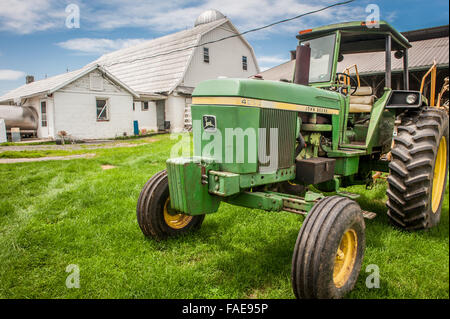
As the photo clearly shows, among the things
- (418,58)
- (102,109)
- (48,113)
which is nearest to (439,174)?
(418,58)

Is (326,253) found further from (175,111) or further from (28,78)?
(28,78)

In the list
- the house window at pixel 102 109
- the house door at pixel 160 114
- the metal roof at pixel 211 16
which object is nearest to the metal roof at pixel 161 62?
the house door at pixel 160 114

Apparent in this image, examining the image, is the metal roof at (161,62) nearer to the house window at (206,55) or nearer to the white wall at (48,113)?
the house window at (206,55)

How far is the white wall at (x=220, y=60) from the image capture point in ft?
65.1

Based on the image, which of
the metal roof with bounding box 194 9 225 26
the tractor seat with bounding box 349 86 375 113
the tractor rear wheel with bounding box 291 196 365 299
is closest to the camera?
the tractor rear wheel with bounding box 291 196 365 299

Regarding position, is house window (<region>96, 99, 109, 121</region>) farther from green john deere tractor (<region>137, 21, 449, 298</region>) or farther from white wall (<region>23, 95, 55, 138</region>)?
green john deere tractor (<region>137, 21, 449, 298</region>)

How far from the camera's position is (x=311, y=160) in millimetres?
3381

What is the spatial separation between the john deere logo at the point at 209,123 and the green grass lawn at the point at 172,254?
4.31 ft

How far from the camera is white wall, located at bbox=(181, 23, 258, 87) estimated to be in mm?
19844

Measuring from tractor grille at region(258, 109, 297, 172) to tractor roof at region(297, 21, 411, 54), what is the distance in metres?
1.56

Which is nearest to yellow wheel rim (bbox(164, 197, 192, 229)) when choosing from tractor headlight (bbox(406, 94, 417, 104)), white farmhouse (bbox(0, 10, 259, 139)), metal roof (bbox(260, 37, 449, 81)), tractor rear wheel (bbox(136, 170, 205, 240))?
tractor rear wheel (bbox(136, 170, 205, 240))

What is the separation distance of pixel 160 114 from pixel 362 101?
1709cm

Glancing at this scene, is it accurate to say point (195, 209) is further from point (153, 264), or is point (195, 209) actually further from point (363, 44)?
point (363, 44)
